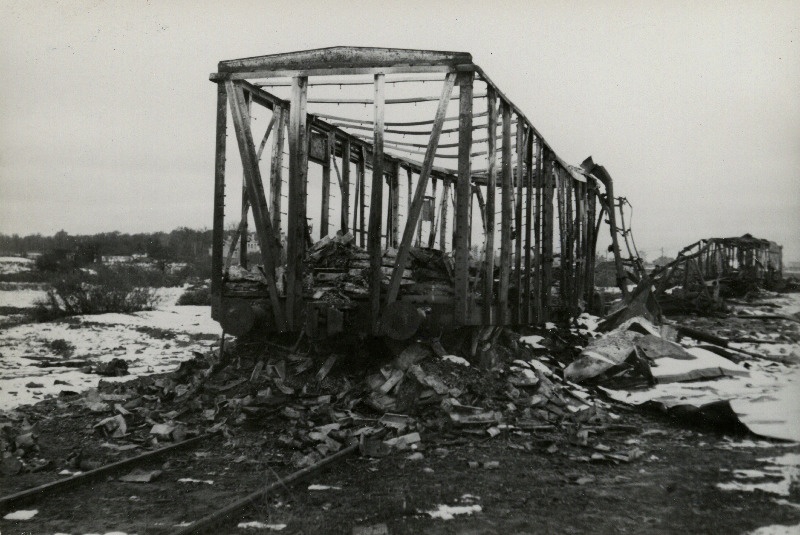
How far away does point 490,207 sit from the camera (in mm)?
7469

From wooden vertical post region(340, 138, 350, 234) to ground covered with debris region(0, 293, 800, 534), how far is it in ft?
10.6

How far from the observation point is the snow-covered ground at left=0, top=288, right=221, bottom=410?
818 cm

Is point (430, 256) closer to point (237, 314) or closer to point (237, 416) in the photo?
point (237, 314)

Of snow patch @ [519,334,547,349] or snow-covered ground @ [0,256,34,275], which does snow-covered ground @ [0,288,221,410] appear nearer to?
snow patch @ [519,334,547,349]

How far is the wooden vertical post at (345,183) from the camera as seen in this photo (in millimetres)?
10227

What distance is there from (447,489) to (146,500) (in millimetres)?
2320

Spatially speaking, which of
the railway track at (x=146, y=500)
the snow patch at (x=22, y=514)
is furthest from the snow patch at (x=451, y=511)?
the snow patch at (x=22, y=514)

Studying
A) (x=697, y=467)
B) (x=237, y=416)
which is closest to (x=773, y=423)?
(x=697, y=467)

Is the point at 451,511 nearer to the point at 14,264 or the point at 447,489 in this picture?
the point at 447,489

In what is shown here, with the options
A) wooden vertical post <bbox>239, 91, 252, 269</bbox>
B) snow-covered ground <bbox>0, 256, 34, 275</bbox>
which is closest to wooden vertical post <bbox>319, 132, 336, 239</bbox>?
wooden vertical post <bbox>239, 91, 252, 269</bbox>

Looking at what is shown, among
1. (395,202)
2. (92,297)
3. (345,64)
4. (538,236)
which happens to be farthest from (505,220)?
(92,297)

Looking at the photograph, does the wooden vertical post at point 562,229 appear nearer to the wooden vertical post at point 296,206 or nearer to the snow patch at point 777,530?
the wooden vertical post at point 296,206

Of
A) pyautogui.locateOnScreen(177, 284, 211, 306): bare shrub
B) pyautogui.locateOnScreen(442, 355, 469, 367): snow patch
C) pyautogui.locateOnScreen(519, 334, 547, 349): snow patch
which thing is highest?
pyautogui.locateOnScreen(442, 355, 469, 367): snow patch

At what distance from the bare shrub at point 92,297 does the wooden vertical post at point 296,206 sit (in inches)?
457
